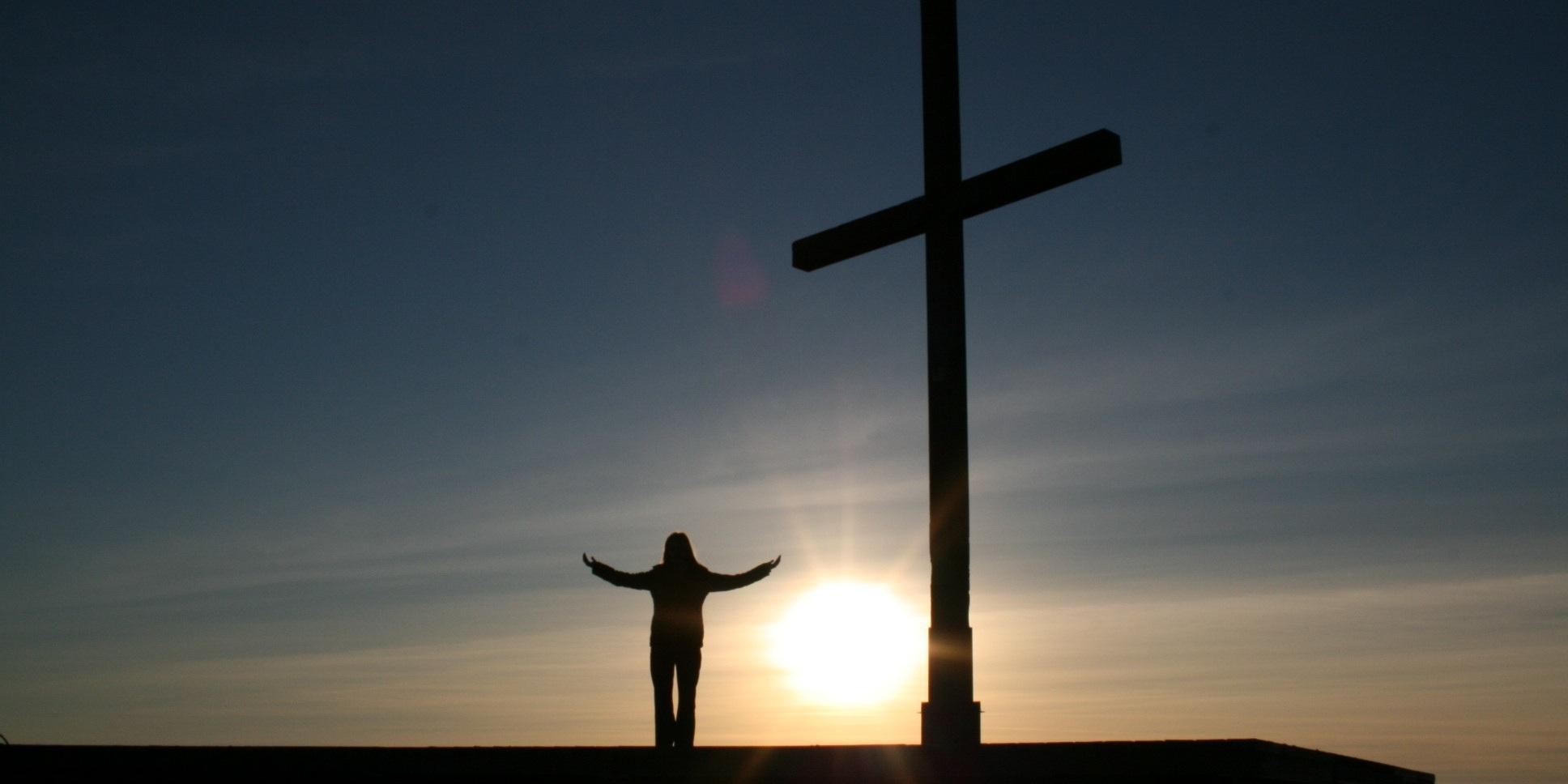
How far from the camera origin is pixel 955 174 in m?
10.8

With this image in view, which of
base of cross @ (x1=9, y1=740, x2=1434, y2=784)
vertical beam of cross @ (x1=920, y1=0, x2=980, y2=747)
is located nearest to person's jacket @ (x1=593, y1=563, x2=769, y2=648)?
vertical beam of cross @ (x1=920, y1=0, x2=980, y2=747)

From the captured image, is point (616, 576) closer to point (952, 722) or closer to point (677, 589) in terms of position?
point (677, 589)

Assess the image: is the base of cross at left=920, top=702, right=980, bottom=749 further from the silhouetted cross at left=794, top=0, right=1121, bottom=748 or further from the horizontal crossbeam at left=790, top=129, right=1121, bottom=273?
the horizontal crossbeam at left=790, top=129, right=1121, bottom=273

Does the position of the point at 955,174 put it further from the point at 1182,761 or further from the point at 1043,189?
the point at 1182,761

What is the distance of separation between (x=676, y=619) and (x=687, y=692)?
0.56m

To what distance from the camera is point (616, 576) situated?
11.7 meters

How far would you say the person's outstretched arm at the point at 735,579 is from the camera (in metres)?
11.8

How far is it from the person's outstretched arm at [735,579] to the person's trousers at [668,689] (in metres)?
0.55

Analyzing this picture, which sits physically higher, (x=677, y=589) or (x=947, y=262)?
(x=947, y=262)

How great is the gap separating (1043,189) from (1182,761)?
4.93 m

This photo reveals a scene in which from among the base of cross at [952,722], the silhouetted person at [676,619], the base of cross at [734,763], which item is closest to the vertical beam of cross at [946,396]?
the base of cross at [952,722]

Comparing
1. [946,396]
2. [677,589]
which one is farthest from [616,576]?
[946,396]

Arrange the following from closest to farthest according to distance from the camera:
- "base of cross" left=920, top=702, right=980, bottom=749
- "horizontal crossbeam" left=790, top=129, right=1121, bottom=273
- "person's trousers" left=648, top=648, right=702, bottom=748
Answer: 1. "base of cross" left=920, top=702, right=980, bottom=749
2. "horizontal crossbeam" left=790, top=129, right=1121, bottom=273
3. "person's trousers" left=648, top=648, right=702, bottom=748

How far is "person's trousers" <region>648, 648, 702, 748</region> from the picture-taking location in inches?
452
